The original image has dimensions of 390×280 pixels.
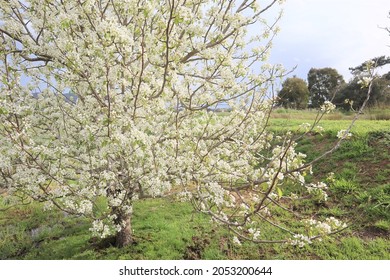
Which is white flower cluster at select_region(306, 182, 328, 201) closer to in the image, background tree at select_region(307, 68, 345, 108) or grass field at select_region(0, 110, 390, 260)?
grass field at select_region(0, 110, 390, 260)

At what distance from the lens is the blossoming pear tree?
5.69 metres

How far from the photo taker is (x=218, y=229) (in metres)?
9.77

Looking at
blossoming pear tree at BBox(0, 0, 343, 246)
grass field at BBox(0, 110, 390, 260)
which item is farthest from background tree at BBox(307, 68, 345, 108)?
blossoming pear tree at BBox(0, 0, 343, 246)

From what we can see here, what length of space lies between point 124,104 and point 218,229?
537 centimetres

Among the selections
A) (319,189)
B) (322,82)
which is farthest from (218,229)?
(322,82)

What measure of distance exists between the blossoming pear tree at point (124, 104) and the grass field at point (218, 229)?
2.14m

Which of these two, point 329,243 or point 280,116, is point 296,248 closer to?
point 329,243

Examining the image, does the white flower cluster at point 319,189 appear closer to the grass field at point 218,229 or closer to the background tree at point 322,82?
the grass field at point 218,229

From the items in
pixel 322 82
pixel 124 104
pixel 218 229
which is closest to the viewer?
pixel 124 104

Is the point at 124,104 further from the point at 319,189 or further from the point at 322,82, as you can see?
the point at 322,82

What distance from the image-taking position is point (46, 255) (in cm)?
925

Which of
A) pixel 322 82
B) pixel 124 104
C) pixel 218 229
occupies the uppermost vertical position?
pixel 322 82

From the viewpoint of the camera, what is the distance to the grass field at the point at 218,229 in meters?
8.63
